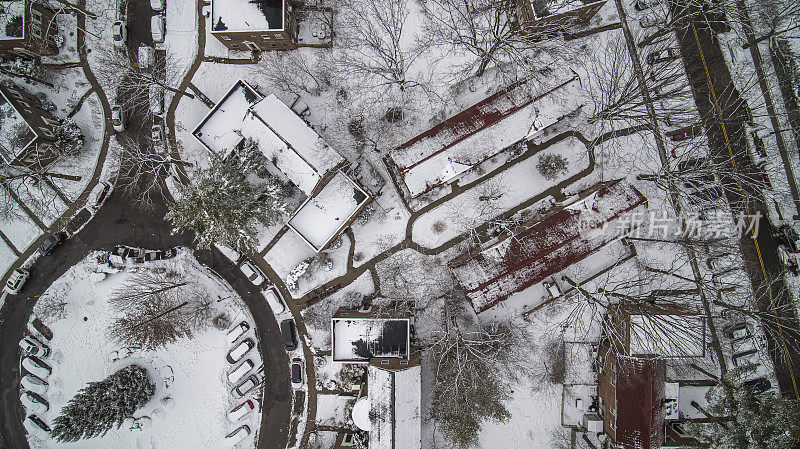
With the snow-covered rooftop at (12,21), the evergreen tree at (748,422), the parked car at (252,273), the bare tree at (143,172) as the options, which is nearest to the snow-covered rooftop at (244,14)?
the bare tree at (143,172)

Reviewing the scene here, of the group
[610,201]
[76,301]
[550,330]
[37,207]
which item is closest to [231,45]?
[37,207]

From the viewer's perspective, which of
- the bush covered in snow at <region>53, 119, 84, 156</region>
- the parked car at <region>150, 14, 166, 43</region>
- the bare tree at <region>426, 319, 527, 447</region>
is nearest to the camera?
the bare tree at <region>426, 319, 527, 447</region>

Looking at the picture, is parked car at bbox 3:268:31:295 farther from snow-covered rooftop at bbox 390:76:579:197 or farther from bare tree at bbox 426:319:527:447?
bare tree at bbox 426:319:527:447

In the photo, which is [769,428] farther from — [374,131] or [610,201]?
[374,131]

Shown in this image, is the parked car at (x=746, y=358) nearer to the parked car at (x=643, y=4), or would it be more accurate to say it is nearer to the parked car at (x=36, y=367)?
the parked car at (x=643, y=4)

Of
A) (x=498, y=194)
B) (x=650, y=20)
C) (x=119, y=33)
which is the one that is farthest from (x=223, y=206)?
(x=650, y=20)

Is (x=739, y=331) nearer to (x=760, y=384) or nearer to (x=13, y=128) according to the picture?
(x=760, y=384)

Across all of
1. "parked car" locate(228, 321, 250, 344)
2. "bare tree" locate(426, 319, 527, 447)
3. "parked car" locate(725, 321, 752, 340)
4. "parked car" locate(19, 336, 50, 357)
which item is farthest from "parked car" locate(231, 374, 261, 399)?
"parked car" locate(725, 321, 752, 340)
